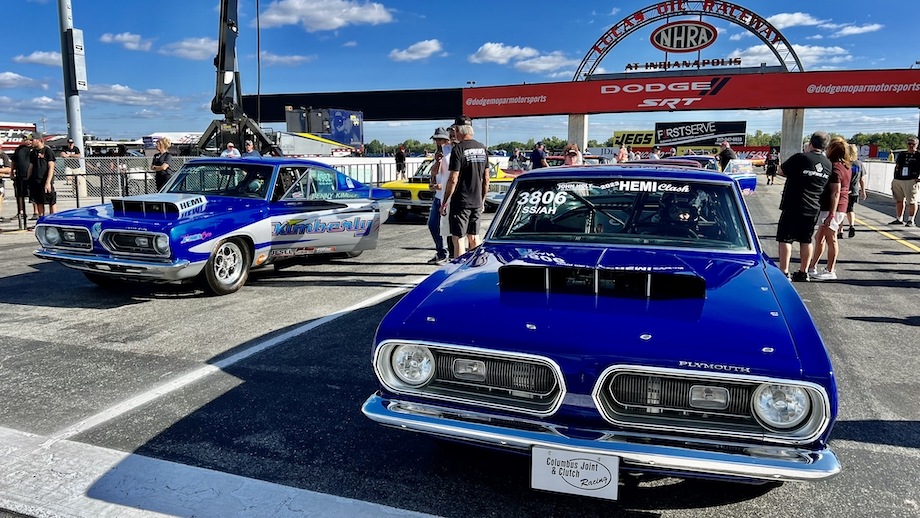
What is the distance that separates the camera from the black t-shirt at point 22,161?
11570 millimetres

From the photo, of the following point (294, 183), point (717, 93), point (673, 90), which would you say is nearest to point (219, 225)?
point (294, 183)

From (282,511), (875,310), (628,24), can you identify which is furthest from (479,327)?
(628,24)

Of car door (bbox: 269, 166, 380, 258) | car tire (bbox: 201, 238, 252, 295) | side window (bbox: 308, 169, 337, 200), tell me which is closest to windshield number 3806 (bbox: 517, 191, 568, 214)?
car tire (bbox: 201, 238, 252, 295)

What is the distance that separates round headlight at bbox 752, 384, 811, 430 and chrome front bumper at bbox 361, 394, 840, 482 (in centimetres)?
9

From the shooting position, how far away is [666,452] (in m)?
2.24

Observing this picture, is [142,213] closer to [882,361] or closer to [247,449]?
[247,449]

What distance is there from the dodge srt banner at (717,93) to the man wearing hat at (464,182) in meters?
33.1

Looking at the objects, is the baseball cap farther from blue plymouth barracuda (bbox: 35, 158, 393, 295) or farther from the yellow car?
the yellow car

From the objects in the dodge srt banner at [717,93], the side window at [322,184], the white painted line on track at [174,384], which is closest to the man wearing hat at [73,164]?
the side window at [322,184]

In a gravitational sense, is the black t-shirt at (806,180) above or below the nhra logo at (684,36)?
below

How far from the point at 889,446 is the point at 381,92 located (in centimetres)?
5369

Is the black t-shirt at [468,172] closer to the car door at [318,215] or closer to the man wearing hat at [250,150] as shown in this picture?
the car door at [318,215]

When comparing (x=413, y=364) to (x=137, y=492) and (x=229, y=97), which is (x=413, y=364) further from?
(x=229, y=97)

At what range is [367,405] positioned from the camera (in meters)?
2.67
